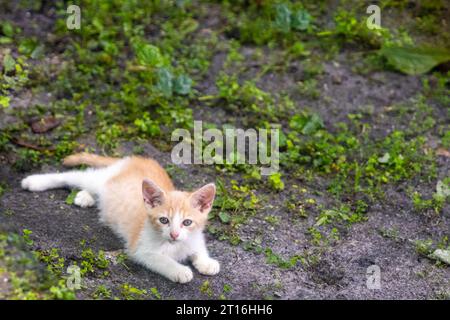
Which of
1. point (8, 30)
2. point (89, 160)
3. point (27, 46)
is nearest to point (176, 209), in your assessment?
point (89, 160)

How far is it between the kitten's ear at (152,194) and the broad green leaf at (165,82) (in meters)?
2.30

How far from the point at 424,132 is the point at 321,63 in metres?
1.57

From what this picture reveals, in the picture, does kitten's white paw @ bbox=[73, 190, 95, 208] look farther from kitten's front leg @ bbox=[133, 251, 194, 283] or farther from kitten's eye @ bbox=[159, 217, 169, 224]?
kitten's eye @ bbox=[159, 217, 169, 224]

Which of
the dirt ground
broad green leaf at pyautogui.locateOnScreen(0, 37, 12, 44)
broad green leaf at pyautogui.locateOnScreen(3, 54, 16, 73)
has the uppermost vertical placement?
broad green leaf at pyautogui.locateOnScreen(0, 37, 12, 44)

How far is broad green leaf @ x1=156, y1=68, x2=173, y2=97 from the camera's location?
7264 mm

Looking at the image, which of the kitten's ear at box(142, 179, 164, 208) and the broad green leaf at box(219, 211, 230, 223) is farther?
the broad green leaf at box(219, 211, 230, 223)

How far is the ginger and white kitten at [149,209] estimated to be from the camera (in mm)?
5109

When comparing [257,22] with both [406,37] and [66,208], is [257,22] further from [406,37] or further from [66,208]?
[66,208]

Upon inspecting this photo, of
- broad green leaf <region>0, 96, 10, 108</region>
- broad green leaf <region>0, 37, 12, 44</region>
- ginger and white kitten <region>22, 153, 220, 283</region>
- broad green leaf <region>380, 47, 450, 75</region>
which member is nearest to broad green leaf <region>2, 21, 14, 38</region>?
broad green leaf <region>0, 37, 12, 44</region>

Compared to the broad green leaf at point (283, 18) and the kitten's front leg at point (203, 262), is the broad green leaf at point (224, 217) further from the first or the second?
the broad green leaf at point (283, 18)

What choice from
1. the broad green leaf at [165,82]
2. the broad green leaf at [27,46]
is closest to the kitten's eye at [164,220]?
the broad green leaf at [165,82]

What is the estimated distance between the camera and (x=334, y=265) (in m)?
5.52

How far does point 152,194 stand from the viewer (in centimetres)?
518

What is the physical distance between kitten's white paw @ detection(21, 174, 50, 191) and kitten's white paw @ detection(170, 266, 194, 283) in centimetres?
175
